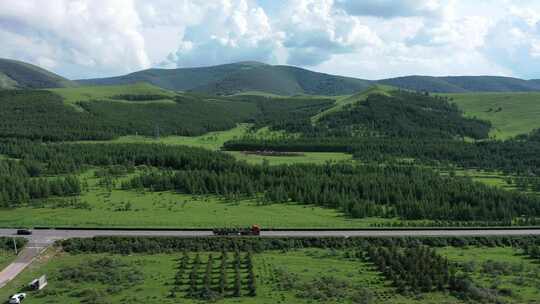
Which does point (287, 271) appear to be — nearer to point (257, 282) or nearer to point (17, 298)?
point (257, 282)

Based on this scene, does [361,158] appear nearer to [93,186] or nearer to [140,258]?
[93,186]

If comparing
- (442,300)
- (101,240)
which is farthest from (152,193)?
(442,300)

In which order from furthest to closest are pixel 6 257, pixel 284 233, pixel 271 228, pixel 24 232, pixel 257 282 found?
pixel 271 228
pixel 284 233
pixel 24 232
pixel 6 257
pixel 257 282

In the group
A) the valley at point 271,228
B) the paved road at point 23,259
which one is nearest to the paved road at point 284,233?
the valley at point 271,228

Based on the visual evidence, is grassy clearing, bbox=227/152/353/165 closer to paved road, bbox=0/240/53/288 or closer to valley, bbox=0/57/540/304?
valley, bbox=0/57/540/304

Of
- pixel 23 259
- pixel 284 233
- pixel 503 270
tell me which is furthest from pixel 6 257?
pixel 503 270

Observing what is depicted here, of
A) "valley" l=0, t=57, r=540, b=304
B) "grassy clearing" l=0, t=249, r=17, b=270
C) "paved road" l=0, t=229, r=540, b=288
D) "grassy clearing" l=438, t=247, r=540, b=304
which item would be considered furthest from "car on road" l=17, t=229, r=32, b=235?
"grassy clearing" l=438, t=247, r=540, b=304

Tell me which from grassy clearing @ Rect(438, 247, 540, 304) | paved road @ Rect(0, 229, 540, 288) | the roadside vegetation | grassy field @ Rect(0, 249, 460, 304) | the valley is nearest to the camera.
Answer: grassy field @ Rect(0, 249, 460, 304)
